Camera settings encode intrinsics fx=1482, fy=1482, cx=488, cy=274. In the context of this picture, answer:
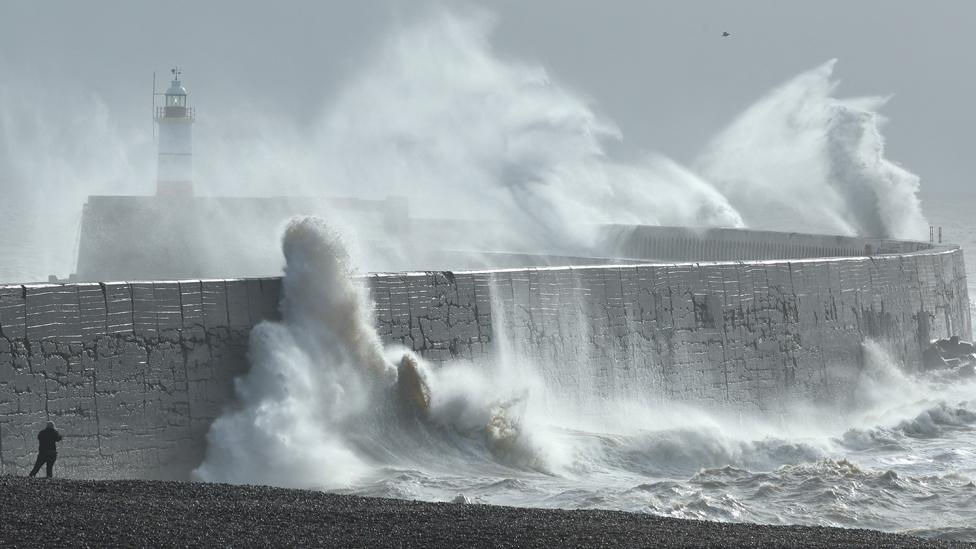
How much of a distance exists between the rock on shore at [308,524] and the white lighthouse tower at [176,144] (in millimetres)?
22901

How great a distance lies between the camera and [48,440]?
982cm

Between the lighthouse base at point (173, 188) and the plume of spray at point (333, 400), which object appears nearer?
the plume of spray at point (333, 400)

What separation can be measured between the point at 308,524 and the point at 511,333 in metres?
6.18

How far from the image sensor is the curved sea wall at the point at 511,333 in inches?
416

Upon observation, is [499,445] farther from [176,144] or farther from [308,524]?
[176,144]

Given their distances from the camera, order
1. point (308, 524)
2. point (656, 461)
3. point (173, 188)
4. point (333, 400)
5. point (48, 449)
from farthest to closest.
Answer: point (173, 188), point (656, 461), point (333, 400), point (48, 449), point (308, 524)

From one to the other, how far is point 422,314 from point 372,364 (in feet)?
2.68

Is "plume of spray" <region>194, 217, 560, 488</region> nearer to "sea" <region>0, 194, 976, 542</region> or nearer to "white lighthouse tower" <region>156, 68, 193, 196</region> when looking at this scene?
"sea" <region>0, 194, 976, 542</region>

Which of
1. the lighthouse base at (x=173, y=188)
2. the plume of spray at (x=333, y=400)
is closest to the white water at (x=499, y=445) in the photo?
the plume of spray at (x=333, y=400)

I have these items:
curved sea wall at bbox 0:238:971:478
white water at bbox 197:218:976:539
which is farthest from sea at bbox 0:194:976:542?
curved sea wall at bbox 0:238:971:478

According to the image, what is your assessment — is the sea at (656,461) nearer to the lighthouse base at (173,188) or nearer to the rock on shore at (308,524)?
the rock on shore at (308,524)

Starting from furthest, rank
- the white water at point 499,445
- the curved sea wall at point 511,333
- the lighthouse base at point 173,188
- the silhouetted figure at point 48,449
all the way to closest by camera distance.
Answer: the lighthouse base at point 173,188 < the white water at point 499,445 < the curved sea wall at point 511,333 < the silhouetted figure at point 48,449

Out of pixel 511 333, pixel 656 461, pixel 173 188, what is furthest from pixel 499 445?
pixel 173 188

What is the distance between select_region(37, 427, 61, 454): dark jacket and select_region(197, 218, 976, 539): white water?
5.16 feet
